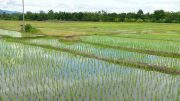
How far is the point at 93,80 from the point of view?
25.0 ft

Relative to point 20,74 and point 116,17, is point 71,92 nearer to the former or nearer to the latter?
point 20,74

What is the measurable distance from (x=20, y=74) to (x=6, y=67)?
1.21 meters

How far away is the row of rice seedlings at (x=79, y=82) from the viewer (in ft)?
20.1

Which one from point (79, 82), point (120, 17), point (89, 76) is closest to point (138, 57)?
point (89, 76)

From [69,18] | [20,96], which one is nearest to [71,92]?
[20,96]

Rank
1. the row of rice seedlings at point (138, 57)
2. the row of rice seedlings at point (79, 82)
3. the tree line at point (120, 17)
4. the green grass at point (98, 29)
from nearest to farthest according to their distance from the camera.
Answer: the row of rice seedlings at point (79, 82) → the row of rice seedlings at point (138, 57) → the green grass at point (98, 29) → the tree line at point (120, 17)

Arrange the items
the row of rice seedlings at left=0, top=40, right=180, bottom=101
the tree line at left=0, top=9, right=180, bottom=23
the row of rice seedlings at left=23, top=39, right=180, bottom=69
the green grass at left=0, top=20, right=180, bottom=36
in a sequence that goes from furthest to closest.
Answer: the tree line at left=0, top=9, right=180, bottom=23, the green grass at left=0, top=20, right=180, bottom=36, the row of rice seedlings at left=23, top=39, right=180, bottom=69, the row of rice seedlings at left=0, top=40, right=180, bottom=101

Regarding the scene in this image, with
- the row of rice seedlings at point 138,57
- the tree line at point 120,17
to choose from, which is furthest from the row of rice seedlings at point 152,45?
the tree line at point 120,17

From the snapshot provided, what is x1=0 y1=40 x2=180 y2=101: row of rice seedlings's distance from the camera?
6.14m

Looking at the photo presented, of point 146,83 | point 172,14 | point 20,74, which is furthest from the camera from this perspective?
point 172,14

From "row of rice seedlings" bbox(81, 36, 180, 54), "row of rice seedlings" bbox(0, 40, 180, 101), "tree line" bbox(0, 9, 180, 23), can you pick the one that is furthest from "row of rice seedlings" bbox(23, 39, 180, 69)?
"tree line" bbox(0, 9, 180, 23)

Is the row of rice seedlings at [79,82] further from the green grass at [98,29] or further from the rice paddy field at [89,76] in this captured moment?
the green grass at [98,29]

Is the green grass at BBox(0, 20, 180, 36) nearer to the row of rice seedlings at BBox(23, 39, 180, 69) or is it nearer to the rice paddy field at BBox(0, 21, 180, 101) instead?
the row of rice seedlings at BBox(23, 39, 180, 69)

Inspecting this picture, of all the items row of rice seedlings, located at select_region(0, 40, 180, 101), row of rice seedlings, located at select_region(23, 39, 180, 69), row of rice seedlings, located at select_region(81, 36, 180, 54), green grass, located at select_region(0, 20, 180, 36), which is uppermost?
green grass, located at select_region(0, 20, 180, 36)
